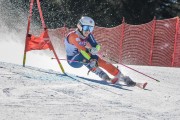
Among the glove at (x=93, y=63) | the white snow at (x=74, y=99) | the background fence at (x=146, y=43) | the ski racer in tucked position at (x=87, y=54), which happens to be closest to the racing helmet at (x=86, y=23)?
the ski racer in tucked position at (x=87, y=54)

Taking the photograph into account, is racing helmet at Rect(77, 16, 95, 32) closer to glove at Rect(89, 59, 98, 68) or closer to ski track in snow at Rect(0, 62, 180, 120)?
glove at Rect(89, 59, 98, 68)

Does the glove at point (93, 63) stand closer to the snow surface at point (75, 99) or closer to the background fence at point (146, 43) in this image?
the snow surface at point (75, 99)

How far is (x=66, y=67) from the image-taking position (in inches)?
446

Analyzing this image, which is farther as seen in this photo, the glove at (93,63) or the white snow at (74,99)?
the glove at (93,63)

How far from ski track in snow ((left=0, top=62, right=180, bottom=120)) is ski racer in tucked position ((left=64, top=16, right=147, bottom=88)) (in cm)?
53

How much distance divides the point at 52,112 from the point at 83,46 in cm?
359

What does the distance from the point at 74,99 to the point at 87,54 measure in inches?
96.8

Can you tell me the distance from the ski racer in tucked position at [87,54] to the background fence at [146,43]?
859 centimetres

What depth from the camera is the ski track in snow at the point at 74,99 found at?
5301 mm

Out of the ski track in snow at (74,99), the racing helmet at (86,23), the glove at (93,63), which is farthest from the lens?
the racing helmet at (86,23)

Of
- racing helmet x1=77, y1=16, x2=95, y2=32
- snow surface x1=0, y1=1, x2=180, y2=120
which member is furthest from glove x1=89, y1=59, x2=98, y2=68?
racing helmet x1=77, y1=16, x2=95, y2=32

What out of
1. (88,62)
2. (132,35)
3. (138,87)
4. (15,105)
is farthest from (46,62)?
(132,35)

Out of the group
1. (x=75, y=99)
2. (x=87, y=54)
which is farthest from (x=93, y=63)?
(x=75, y=99)

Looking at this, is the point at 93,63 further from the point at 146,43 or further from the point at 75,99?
the point at 146,43
